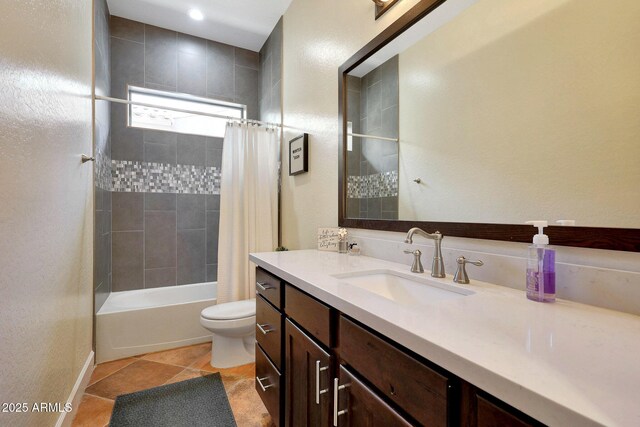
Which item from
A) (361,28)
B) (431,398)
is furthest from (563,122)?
(361,28)

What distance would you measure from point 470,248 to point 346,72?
124cm

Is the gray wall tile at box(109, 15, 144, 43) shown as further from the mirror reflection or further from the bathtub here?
the mirror reflection

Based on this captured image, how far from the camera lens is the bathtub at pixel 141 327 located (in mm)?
2178

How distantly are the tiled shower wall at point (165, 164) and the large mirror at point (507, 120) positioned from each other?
7.26ft

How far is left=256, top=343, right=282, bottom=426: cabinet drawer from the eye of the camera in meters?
1.25

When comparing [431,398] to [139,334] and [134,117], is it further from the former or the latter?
[134,117]

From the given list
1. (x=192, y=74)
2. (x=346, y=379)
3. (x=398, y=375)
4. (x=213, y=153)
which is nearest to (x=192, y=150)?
(x=213, y=153)

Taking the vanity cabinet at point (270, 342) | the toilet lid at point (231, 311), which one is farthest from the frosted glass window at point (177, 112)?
the vanity cabinet at point (270, 342)

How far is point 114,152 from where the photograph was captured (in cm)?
278

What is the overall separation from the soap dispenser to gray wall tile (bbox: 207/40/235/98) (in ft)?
10.8

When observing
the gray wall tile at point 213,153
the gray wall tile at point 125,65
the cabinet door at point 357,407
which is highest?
the gray wall tile at point 125,65

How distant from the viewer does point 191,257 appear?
10.2 ft

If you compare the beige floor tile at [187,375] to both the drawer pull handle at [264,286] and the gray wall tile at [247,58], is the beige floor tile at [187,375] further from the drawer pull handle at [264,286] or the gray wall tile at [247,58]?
the gray wall tile at [247,58]

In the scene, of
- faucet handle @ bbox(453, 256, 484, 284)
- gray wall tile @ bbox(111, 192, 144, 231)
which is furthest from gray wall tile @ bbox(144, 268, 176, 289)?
faucet handle @ bbox(453, 256, 484, 284)
